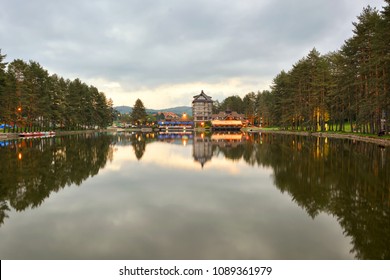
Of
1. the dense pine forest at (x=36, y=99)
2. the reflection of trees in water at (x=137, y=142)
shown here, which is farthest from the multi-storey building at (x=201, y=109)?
the reflection of trees in water at (x=137, y=142)

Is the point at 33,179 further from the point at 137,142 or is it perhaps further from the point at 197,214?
the point at 137,142

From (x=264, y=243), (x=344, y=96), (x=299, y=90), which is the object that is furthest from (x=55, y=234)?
(x=299, y=90)

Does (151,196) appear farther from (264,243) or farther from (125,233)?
(264,243)

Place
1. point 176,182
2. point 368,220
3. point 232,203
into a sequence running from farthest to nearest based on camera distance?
1. point 176,182
2. point 232,203
3. point 368,220

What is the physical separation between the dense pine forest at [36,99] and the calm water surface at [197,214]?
47.5 meters

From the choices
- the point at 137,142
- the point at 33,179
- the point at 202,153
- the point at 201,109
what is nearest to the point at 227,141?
the point at 137,142

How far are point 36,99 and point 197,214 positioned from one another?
7409 centimetres

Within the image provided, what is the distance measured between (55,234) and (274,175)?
13201 mm

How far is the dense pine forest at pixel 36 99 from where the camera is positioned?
59869 mm

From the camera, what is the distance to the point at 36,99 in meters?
73.4

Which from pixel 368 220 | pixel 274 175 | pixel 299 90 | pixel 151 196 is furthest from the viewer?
pixel 299 90

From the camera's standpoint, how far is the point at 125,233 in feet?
29.3

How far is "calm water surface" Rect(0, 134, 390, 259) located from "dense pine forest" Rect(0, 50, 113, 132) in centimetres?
4754

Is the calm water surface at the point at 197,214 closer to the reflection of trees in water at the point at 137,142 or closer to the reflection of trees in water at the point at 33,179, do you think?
the reflection of trees in water at the point at 33,179
